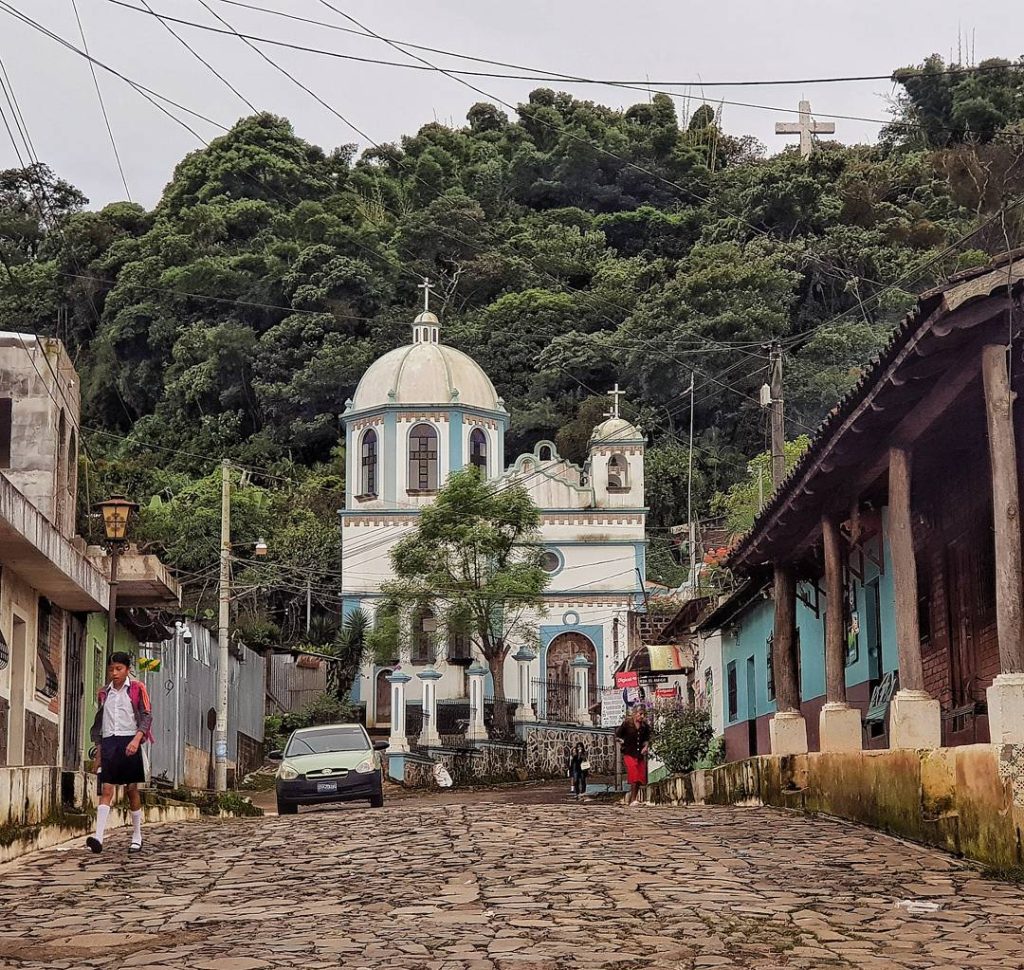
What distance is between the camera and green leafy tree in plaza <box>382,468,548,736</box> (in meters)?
42.9

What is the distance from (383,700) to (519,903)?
42286mm

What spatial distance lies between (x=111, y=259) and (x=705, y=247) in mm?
27822

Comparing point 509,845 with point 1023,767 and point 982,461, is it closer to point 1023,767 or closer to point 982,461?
point 1023,767

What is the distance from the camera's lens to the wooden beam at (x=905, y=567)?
13141 mm

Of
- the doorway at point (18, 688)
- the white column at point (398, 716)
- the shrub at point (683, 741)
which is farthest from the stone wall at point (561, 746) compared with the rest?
the doorway at point (18, 688)

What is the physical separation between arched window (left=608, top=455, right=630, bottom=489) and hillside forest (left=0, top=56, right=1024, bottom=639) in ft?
29.2

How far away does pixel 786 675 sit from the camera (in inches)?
768

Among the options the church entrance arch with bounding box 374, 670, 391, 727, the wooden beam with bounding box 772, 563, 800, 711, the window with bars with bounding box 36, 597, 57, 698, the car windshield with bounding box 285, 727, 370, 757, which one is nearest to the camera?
the wooden beam with bounding box 772, 563, 800, 711

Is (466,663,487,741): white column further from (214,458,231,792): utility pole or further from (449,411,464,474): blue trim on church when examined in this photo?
(449,411,464,474): blue trim on church

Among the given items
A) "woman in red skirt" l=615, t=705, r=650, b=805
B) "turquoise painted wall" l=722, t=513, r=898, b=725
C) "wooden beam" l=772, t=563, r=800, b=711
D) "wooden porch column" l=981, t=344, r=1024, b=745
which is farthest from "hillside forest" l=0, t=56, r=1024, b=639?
"wooden porch column" l=981, t=344, r=1024, b=745

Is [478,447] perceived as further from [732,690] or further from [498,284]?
[732,690]

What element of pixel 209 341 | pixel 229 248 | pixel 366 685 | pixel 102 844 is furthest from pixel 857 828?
pixel 229 248

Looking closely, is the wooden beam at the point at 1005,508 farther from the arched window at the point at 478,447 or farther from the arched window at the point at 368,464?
the arched window at the point at 368,464

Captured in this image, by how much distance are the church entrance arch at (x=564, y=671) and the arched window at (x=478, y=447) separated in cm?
679
